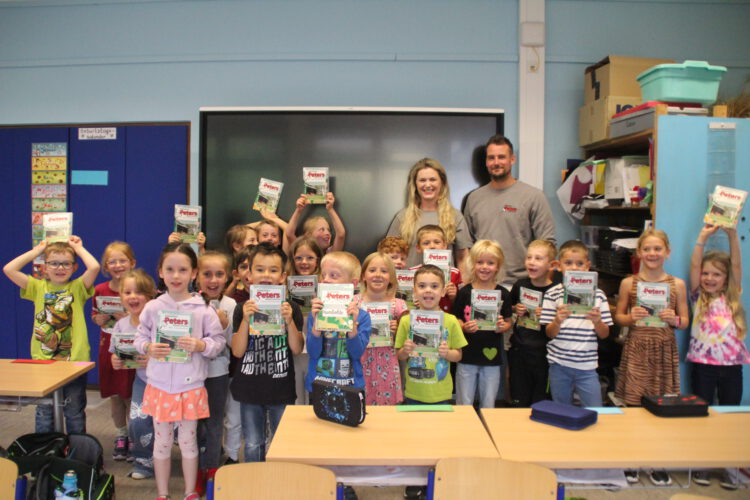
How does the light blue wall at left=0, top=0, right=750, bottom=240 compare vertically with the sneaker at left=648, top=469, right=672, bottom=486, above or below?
above

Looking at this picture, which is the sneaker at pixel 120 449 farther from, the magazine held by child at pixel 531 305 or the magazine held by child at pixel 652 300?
the magazine held by child at pixel 652 300

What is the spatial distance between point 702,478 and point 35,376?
3483 mm

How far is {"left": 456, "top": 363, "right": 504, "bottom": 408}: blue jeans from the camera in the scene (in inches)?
108

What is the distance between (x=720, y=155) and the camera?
324 centimetres

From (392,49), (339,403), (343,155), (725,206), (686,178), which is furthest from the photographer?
(392,49)

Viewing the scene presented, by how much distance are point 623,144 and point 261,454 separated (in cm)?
327

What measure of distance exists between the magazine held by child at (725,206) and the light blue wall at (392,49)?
1365mm

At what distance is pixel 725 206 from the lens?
2.94m

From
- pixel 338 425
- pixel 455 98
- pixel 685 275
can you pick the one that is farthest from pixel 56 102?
pixel 685 275

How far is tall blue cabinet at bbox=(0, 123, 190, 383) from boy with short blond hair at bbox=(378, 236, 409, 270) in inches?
85.7

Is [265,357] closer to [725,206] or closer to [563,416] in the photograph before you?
[563,416]

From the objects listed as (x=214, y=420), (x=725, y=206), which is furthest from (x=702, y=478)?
(x=214, y=420)

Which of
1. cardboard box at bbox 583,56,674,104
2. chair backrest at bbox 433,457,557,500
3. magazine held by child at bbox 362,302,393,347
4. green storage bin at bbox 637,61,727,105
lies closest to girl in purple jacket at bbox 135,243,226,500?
magazine held by child at bbox 362,302,393,347

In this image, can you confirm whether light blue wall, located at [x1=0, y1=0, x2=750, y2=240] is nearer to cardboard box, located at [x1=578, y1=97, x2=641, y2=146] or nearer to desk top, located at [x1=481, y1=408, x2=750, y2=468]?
cardboard box, located at [x1=578, y1=97, x2=641, y2=146]
